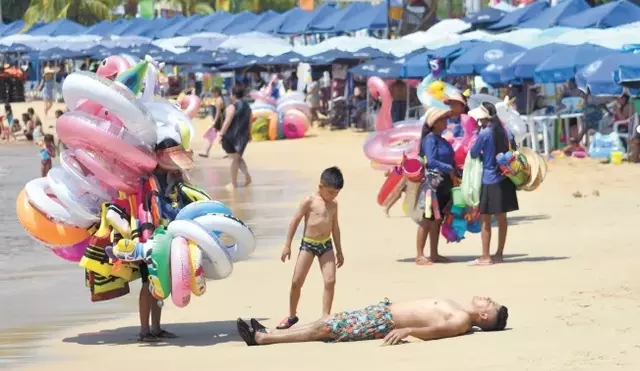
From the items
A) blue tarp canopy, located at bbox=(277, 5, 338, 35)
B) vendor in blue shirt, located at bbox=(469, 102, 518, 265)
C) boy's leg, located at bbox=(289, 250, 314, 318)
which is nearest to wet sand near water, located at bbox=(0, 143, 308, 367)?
boy's leg, located at bbox=(289, 250, 314, 318)

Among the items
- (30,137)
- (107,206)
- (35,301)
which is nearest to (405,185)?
(35,301)

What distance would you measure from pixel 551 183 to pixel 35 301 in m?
10.2

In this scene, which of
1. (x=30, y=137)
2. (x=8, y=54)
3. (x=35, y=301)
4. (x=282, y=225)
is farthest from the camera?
(x=8, y=54)

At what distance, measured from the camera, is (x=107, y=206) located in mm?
9328

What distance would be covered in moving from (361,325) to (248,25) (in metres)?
47.2

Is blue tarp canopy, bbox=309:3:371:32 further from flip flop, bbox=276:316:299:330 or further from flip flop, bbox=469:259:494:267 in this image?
flip flop, bbox=276:316:299:330

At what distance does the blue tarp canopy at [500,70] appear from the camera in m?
24.8

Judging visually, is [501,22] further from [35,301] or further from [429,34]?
[35,301]

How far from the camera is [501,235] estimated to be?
40.3 ft

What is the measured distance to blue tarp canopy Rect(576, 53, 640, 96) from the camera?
21.3 metres

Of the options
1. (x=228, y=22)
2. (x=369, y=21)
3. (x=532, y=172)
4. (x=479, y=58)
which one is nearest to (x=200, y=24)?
(x=228, y=22)

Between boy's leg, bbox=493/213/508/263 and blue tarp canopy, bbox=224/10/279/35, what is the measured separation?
4256 cm

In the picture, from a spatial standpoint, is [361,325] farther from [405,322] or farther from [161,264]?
[161,264]

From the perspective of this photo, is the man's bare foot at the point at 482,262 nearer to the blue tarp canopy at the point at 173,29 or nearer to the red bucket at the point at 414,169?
the red bucket at the point at 414,169
